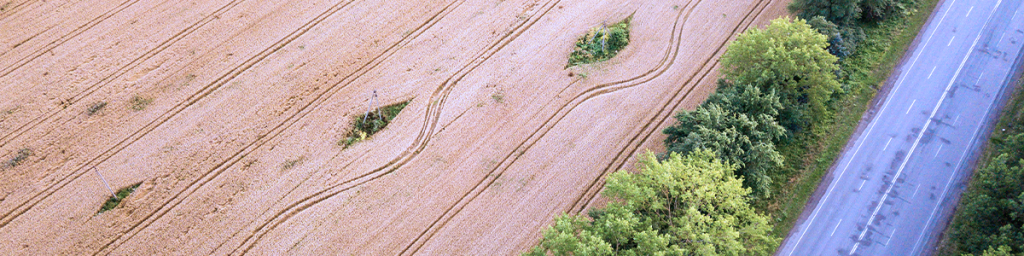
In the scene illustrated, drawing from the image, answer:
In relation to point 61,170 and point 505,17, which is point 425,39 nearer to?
point 505,17

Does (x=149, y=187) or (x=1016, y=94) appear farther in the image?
(x=1016, y=94)

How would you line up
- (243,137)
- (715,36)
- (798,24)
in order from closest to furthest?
1. (798,24)
2. (243,137)
3. (715,36)

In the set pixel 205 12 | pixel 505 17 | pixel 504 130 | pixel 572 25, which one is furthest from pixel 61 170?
pixel 572 25

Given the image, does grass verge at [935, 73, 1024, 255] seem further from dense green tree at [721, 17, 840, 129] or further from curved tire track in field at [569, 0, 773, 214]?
curved tire track in field at [569, 0, 773, 214]

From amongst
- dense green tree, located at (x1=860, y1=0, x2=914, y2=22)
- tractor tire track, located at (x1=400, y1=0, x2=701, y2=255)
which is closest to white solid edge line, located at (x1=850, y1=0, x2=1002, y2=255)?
dense green tree, located at (x1=860, y1=0, x2=914, y2=22)

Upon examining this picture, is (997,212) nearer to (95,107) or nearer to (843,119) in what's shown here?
(843,119)

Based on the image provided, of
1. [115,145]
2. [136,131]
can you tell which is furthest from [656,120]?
[115,145]

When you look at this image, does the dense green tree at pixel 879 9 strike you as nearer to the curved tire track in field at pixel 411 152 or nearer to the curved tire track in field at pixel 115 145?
the curved tire track in field at pixel 411 152
